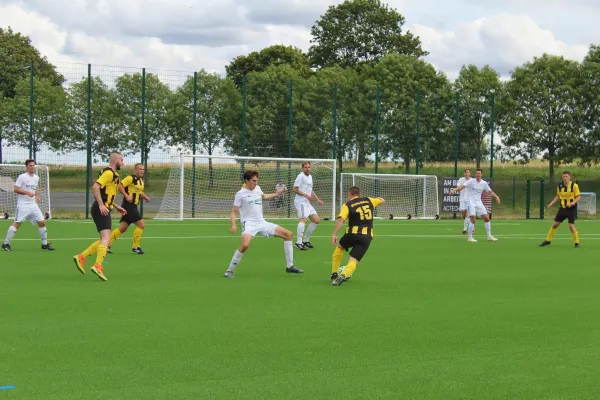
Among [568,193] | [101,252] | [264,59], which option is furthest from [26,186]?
[264,59]

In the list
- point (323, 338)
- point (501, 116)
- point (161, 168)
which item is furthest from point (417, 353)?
point (501, 116)

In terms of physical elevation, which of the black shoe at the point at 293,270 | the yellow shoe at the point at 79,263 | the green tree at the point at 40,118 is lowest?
the black shoe at the point at 293,270

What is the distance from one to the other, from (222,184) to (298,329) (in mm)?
22004

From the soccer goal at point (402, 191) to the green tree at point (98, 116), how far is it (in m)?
9.66

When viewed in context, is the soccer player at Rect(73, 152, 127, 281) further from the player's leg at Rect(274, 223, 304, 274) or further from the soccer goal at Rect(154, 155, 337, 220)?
the soccer goal at Rect(154, 155, 337, 220)

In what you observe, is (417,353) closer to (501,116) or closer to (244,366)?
(244,366)

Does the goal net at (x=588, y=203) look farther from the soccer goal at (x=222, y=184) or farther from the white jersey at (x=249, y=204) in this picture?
the white jersey at (x=249, y=204)

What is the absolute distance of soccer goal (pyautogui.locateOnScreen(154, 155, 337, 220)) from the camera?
Result: 2919cm

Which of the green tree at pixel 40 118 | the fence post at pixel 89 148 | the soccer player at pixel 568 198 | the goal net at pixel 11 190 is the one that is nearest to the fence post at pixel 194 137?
the fence post at pixel 89 148

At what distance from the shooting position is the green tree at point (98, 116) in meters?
30.6

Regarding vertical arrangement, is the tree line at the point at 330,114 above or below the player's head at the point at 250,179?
above

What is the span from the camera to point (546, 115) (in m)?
46.3

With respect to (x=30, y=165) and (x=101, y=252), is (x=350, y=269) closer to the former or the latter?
(x=101, y=252)

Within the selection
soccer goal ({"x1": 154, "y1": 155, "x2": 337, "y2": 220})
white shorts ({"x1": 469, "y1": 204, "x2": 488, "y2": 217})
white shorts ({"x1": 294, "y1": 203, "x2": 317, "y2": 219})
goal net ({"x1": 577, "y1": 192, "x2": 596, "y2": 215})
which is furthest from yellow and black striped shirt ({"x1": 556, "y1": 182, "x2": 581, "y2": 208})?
goal net ({"x1": 577, "y1": 192, "x2": 596, "y2": 215})
